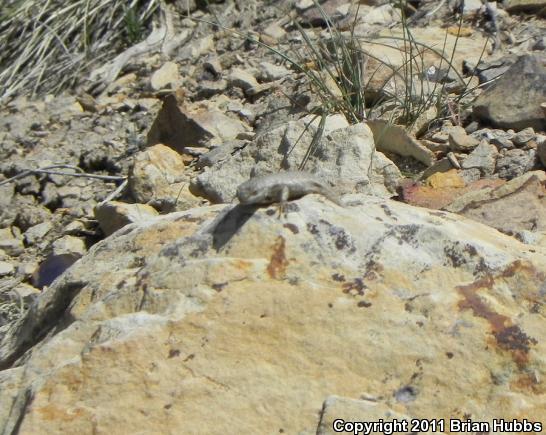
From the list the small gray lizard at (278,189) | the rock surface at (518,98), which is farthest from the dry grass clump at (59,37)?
the small gray lizard at (278,189)

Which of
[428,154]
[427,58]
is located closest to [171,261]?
[428,154]

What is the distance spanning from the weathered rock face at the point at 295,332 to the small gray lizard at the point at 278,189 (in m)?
0.04

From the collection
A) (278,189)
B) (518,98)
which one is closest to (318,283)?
(278,189)

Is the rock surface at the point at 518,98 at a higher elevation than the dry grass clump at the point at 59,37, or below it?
higher

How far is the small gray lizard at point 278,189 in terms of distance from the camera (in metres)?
2.78

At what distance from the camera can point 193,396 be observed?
8.11 ft

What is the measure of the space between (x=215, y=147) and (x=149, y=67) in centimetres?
141

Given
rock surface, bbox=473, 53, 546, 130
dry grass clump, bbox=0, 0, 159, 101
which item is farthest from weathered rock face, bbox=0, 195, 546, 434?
dry grass clump, bbox=0, 0, 159, 101

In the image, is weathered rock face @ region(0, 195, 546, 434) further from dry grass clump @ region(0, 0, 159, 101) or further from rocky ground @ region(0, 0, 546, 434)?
dry grass clump @ region(0, 0, 159, 101)

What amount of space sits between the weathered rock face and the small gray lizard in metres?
0.04

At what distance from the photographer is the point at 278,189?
279 centimetres

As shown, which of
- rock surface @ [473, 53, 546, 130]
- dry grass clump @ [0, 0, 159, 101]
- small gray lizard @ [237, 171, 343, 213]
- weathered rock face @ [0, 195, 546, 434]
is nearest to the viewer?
weathered rock face @ [0, 195, 546, 434]

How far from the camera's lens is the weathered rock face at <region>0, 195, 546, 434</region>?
8.02 feet

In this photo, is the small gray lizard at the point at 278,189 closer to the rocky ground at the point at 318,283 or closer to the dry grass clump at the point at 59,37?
the rocky ground at the point at 318,283
